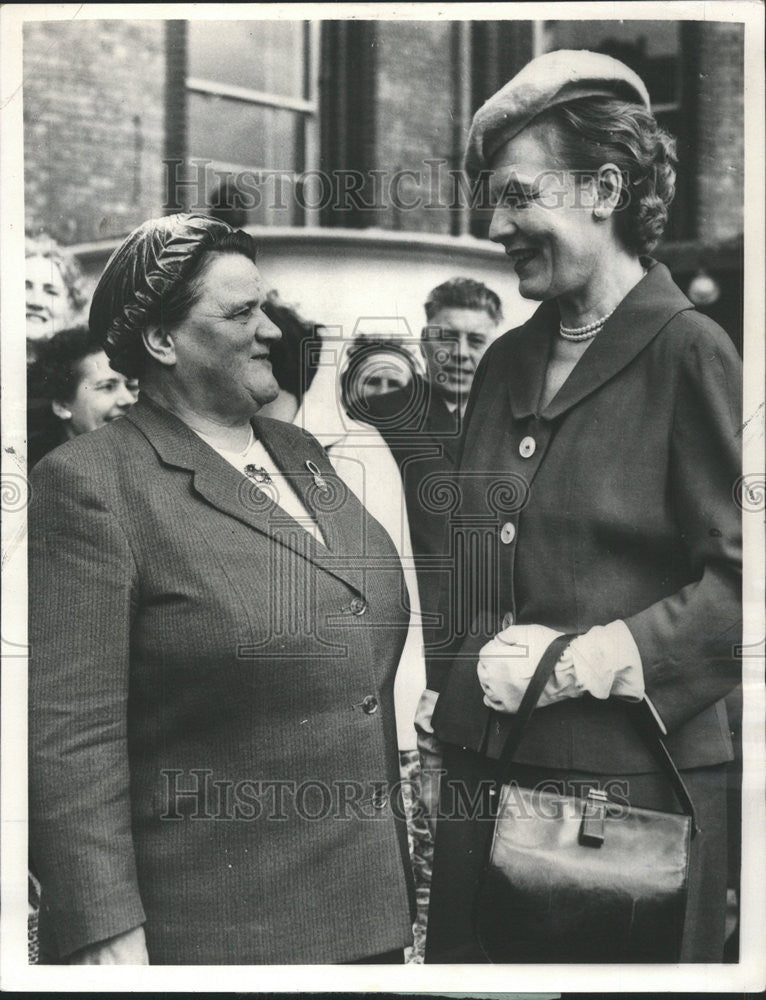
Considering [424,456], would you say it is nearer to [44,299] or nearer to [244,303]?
[244,303]

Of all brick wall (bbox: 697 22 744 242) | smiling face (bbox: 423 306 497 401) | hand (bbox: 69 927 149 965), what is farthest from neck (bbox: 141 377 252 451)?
brick wall (bbox: 697 22 744 242)

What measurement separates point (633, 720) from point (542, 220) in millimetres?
1612

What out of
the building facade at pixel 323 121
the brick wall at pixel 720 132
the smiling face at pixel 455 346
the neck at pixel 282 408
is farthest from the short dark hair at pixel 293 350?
the brick wall at pixel 720 132

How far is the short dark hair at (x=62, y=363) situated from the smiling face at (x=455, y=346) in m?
1.08

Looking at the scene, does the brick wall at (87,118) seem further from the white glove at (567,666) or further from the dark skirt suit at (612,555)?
the white glove at (567,666)

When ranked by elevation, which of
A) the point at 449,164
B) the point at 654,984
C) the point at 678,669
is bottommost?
the point at 654,984

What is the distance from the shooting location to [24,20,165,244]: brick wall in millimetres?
3684

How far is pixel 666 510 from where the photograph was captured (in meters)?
3.47

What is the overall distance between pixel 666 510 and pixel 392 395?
0.95 m

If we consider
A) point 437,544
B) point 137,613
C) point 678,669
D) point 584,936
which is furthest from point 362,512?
point 584,936

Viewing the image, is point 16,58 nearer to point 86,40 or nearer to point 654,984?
point 86,40

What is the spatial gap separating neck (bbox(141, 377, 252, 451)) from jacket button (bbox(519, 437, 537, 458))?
89cm

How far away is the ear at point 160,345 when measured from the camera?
353 centimetres

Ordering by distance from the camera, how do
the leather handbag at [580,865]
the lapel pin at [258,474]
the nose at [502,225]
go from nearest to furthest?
1. the leather handbag at [580,865]
2. the lapel pin at [258,474]
3. the nose at [502,225]
